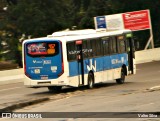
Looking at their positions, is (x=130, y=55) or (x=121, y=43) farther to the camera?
(x=130, y=55)

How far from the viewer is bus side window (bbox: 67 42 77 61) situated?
87.2 ft

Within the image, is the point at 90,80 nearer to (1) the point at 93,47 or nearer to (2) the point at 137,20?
(1) the point at 93,47

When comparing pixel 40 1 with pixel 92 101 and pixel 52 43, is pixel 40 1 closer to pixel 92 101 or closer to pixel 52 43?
pixel 52 43

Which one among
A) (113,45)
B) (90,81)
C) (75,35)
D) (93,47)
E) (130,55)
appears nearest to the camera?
(75,35)

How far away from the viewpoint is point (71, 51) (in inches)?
1056

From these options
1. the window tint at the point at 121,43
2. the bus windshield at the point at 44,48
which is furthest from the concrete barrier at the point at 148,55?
the bus windshield at the point at 44,48

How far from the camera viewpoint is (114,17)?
53.2m

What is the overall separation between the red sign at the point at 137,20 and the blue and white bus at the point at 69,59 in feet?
77.2

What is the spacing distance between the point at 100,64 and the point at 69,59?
9.64 feet

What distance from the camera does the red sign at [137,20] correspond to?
53.7m

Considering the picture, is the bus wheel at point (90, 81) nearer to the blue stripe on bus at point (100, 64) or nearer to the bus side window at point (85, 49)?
the blue stripe on bus at point (100, 64)

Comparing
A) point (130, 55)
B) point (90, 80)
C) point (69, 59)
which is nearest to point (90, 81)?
point (90, 80)

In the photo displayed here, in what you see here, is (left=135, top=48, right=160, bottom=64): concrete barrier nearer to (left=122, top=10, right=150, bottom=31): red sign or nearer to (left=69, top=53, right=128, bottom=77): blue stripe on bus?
(left=122, top=10, right=150, bottom=31): red sign

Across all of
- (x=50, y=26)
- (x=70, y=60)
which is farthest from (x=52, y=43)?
(x=50, y=26)
